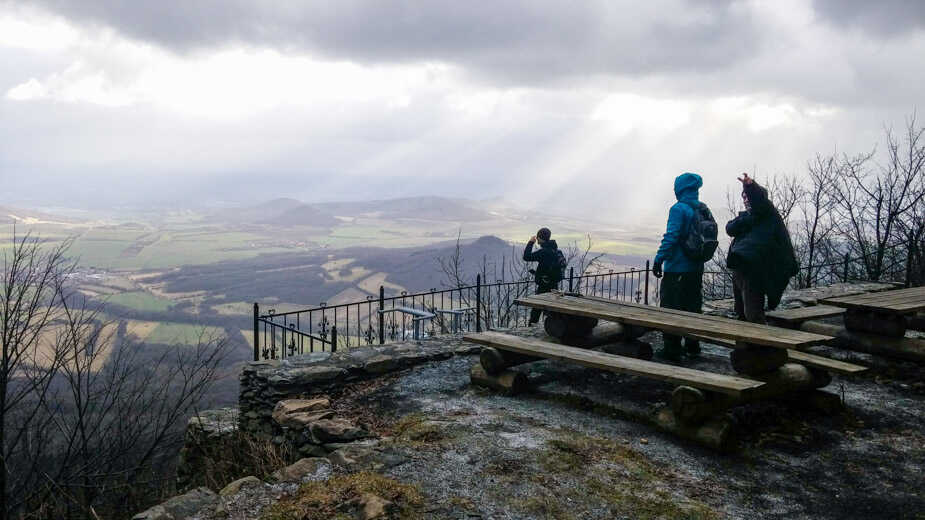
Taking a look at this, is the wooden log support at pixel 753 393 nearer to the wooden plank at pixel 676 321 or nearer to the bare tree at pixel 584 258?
the wooden plank at pixel 676 321

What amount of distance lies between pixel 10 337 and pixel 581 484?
11.5 metres

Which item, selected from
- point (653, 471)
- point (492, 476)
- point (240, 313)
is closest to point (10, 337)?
point (492, 476)

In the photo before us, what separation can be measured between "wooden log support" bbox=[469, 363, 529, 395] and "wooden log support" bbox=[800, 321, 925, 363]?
3.60 m

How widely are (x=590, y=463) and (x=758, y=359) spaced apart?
182 cm

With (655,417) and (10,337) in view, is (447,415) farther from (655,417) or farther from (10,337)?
(10,337)

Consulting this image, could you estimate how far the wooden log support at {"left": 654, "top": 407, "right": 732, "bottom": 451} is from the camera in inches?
A: 171

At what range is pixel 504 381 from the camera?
5656 mm

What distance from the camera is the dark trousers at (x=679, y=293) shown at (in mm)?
6438

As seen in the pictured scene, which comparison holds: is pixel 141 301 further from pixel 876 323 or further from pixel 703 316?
pixel 876 323

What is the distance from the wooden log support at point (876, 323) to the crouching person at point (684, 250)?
185 centimetres

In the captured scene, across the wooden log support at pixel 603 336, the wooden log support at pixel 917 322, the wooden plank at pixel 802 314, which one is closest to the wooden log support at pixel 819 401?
the wooden log support at pixel 603 336

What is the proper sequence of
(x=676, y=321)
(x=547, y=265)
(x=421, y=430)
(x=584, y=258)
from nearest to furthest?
(x=421, y=430), (x=676, y=321), (x=547, y=265), (x=584, y=258)

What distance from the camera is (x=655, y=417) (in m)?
4.84

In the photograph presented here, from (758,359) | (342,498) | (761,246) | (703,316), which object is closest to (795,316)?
(761,246)
